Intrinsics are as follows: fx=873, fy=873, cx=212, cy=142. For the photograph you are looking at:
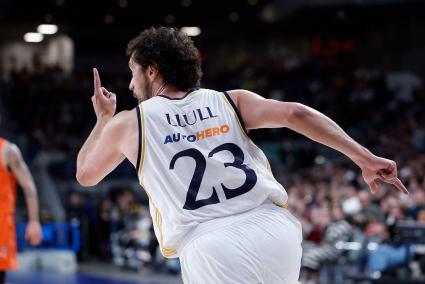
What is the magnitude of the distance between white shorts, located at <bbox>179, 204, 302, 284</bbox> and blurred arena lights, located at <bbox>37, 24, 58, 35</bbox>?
2561 cm

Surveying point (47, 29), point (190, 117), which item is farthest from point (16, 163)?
point (47, 29)

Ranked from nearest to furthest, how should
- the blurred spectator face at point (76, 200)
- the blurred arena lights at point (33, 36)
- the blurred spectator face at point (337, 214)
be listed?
the blurred spectator face at point (337, 214)
the blurred spectator face at point (76, 200)
the blurred arena lights at point (33, 36)

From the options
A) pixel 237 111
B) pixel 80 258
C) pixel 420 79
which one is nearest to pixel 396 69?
pixel 420 79

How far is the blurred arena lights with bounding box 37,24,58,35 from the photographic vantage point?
28469 millimetres

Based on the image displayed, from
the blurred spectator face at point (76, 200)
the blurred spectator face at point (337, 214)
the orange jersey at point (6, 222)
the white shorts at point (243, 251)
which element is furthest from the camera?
the blurred spectator face at point (76, 200)

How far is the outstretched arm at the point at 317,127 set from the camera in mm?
3543

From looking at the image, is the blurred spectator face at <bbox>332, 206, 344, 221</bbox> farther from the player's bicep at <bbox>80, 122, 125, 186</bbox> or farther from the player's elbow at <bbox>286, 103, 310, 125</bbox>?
the player's elbow at <bbox>286, 103, 310, 125</bbox>

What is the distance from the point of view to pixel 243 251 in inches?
137

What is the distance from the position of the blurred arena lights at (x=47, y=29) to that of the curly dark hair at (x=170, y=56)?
82.6ft

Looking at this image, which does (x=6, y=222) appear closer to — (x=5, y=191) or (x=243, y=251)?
(x=5, y=191)

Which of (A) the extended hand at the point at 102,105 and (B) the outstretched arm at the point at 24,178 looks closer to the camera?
(A) the extended hand at the point at 102,105

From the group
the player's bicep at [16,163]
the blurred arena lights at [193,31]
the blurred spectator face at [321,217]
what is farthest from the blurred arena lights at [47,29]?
the player's bicep at [16,163]

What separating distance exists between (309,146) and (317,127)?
1684 centimetres

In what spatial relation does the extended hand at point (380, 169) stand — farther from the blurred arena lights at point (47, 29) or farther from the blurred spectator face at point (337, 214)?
the blurred arena lights at point (47, 29)
